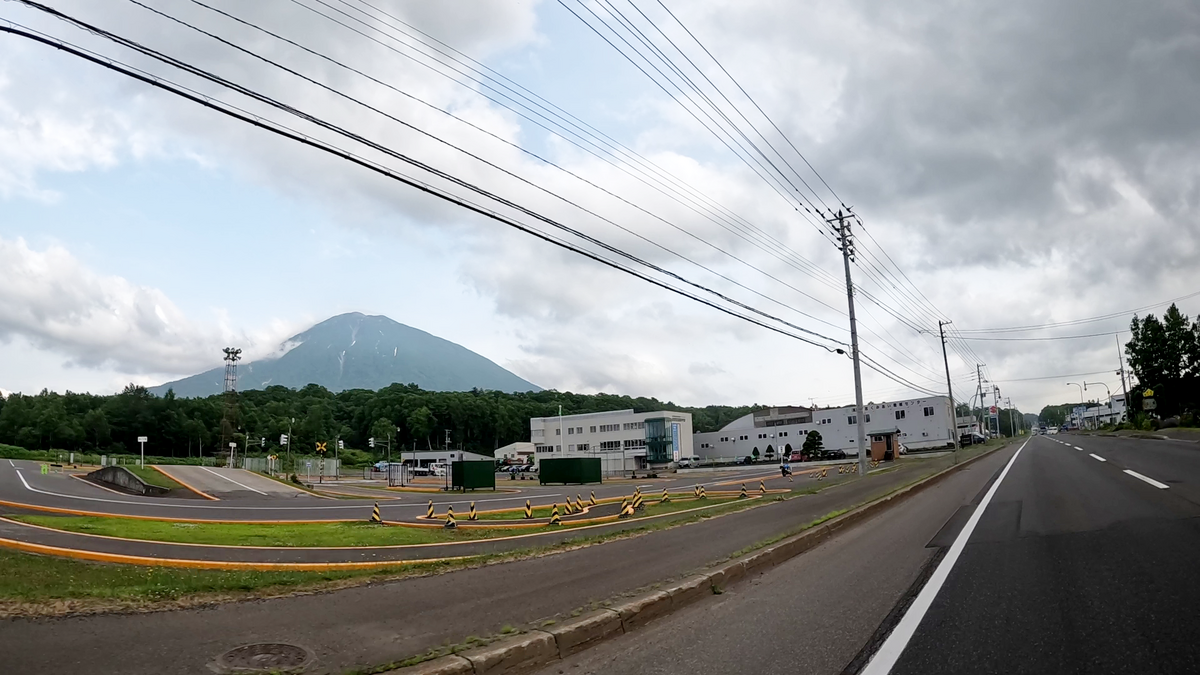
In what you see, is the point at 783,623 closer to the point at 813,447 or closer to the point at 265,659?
the point at 265,659

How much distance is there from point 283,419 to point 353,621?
144463 millimetres

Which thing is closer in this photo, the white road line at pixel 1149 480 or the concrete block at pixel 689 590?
the concrete block at pixel 689 590

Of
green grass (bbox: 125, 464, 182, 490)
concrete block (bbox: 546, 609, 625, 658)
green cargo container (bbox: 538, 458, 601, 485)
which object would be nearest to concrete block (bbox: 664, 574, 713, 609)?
concrete block (bbox: 546, 609, 625, 658)

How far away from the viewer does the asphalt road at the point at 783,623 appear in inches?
205

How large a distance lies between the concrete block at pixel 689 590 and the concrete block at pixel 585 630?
104cm

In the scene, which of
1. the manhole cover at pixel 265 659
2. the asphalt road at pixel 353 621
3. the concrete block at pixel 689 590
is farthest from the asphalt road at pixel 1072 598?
the manhole cover at pixel 265 659

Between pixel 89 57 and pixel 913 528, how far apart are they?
1487 centimetres

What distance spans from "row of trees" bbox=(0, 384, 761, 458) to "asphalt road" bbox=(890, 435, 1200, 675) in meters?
96.8

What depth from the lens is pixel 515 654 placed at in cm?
524

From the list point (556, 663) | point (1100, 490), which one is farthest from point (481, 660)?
point (1100, 490)

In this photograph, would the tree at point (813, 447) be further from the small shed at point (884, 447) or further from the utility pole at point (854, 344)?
the utility pole at point (854, 344)

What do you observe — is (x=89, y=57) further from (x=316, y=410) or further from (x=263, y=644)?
(x=316, y=410)

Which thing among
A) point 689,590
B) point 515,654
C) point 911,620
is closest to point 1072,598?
point 911,620

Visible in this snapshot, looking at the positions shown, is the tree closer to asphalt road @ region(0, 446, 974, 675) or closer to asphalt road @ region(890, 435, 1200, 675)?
asphalt road @ region(890, 435, 1200, 675)
